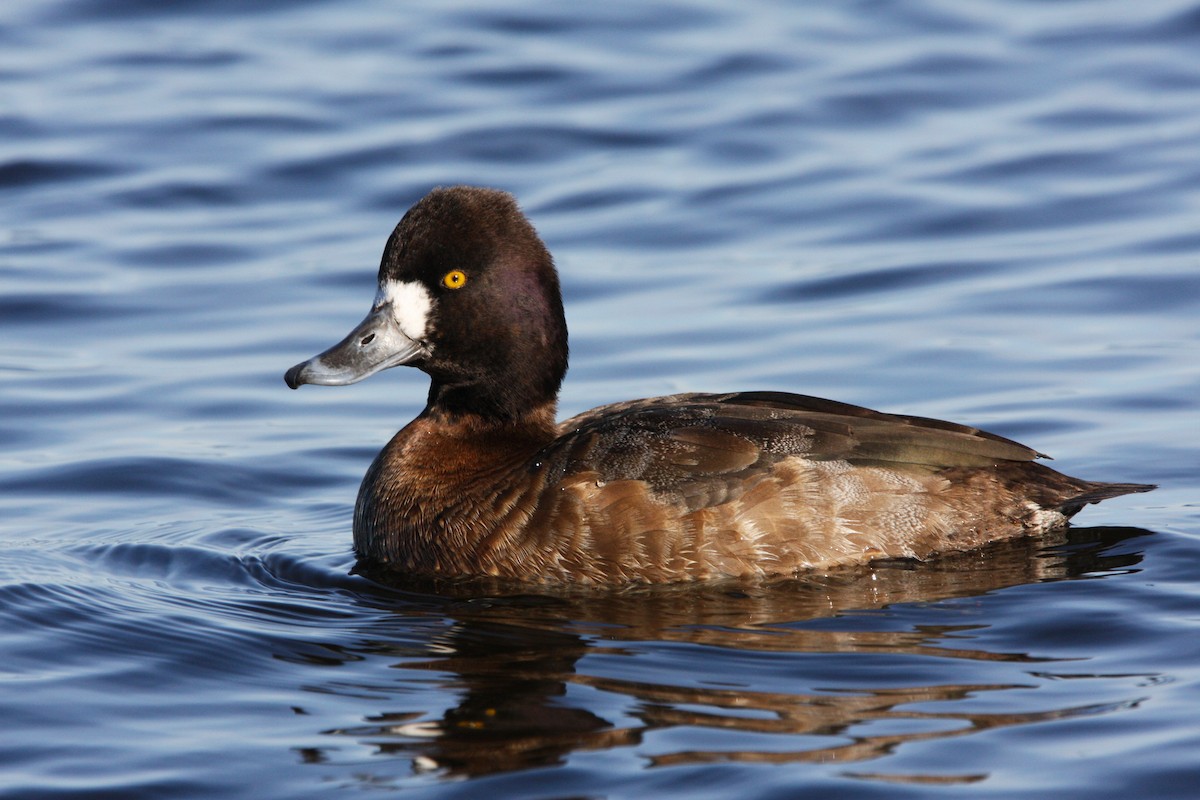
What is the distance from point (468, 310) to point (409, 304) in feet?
0.72

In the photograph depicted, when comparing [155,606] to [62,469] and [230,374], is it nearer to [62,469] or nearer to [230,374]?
[62,469]

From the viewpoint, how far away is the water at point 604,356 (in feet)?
16.0

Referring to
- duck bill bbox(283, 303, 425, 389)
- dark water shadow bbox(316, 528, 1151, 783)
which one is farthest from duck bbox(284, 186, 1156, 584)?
dark water shadow bbox(316, 528, 1151, 783)

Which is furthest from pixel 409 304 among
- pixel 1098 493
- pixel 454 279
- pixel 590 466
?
pixel 1098 493

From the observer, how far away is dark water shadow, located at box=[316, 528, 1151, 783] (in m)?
4.79

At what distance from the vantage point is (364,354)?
6.71 meters

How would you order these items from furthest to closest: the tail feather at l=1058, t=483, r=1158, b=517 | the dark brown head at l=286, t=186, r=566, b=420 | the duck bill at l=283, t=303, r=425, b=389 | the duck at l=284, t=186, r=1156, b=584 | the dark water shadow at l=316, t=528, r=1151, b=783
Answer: the duck bill at l=283, t=303, r=425, b=389, the dark brown head at l=286, t=186, r=566, b=420, the tail feather at l=1058, t=483, r=1158, b=517, the duck at l=284, t=186, r=1156, b=584, the dark water shadow at l=316, t=528, r=1151, b=783

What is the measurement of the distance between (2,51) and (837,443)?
1052 centimetres

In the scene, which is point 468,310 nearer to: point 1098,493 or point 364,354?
point 364,354

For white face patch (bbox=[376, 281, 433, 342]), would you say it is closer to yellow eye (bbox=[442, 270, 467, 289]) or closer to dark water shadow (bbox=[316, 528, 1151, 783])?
yellow eye (bbox=[442, 270, 467, 289])

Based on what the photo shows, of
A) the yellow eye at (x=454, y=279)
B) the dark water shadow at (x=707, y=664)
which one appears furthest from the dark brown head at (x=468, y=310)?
the dark water shadow at (x=707, y=664)

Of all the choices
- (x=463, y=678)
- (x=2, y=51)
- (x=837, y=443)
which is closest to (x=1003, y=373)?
(x=837, y=443)

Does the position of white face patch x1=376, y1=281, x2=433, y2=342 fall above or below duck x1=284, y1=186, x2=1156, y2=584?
above

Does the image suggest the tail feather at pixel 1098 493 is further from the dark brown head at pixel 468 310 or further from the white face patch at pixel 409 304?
the white face patch at pixel 409 304
